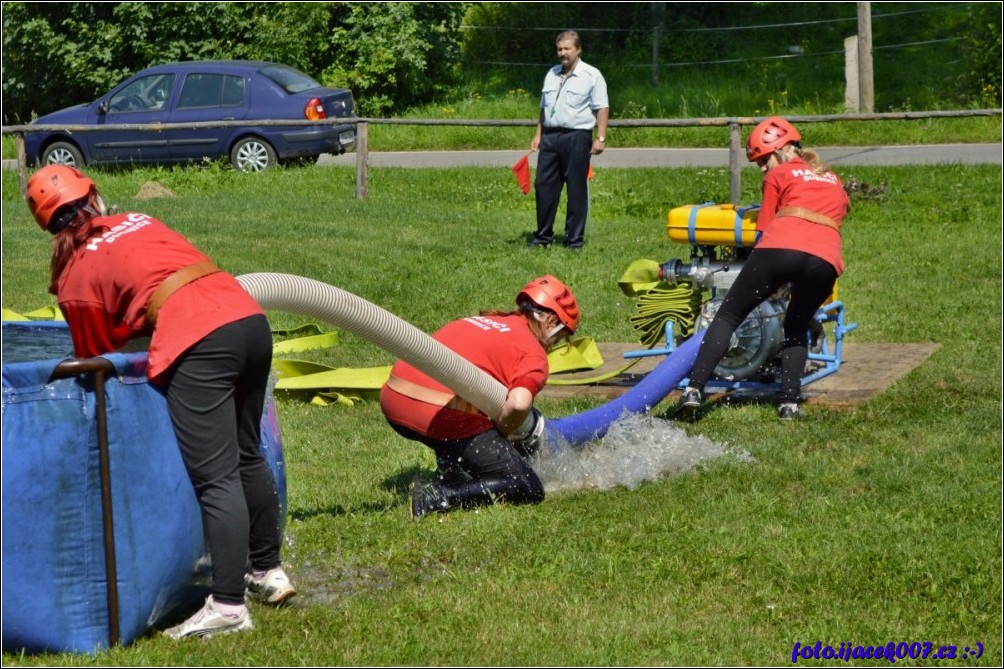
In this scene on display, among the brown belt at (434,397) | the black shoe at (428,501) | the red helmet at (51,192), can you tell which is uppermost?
the red helmet at (51,192)

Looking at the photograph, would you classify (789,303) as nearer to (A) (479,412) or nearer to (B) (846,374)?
(B) (846,374)

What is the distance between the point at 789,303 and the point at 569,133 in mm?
5356

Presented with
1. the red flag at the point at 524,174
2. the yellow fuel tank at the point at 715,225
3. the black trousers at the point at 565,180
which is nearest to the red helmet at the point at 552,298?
the yellow fuel tank at the point at 715,225

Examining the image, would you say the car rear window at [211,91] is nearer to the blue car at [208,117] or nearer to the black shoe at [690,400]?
the blue car at [208,117]

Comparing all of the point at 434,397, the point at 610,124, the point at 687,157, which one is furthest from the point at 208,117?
the point at 434,397

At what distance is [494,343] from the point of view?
254 inches

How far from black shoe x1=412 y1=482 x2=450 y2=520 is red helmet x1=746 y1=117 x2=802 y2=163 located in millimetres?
3011

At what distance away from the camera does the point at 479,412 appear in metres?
6.44

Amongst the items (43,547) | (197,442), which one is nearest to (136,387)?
(197,442)

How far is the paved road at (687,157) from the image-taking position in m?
18.9

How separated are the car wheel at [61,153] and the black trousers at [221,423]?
16335 mm

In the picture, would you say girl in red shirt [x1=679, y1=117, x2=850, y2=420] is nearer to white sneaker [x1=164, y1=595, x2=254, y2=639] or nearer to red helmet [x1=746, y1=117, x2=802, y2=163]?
red helmet [x1=746, y1=117, x2=802, y2=163]

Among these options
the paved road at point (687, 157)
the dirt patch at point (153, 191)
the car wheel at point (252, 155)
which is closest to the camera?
the dirt patch at point (153, 191)

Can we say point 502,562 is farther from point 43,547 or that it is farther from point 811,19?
point 811,19
